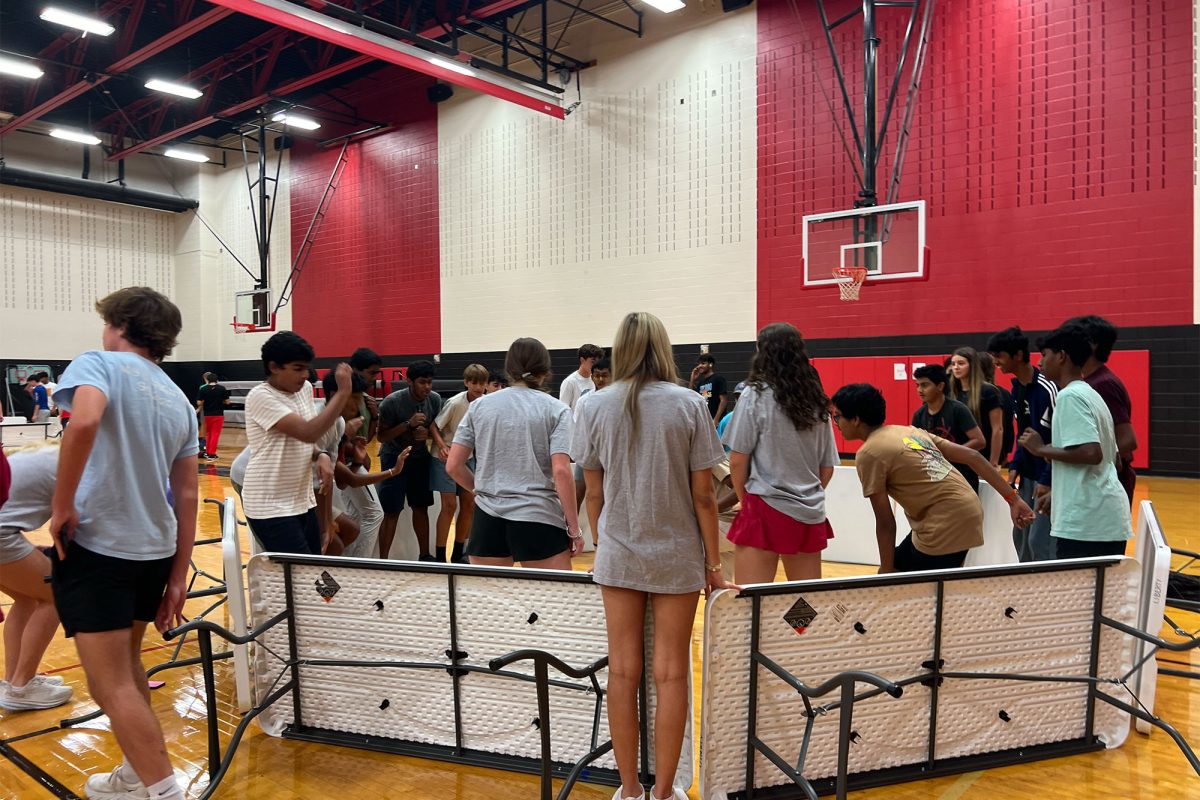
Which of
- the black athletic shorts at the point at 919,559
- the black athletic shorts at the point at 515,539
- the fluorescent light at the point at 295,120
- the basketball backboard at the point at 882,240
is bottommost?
the black athletic shorts at the point at 919,559

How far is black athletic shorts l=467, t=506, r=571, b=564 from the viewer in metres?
3.04

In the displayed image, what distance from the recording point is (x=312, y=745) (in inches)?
111

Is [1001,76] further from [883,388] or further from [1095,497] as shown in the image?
[1095,497]

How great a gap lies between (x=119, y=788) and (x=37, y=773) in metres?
0.45

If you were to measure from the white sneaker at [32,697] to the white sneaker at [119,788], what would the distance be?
3.23ft

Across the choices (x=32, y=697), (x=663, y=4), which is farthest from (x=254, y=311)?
(x=32, y=697)

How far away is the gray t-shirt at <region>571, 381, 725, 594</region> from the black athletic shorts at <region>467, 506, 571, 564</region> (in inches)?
34.2

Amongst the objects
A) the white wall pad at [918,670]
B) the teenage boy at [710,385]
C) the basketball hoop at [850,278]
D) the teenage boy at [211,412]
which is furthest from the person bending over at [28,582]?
the teenage boy at [211,412]

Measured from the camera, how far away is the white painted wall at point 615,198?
37.1 feet

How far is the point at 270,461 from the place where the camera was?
309cm

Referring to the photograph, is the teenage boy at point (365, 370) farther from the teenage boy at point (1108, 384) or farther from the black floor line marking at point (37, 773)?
the teenage boy at point (1108, 384)

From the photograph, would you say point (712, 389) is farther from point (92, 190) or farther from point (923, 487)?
point (92, 190)

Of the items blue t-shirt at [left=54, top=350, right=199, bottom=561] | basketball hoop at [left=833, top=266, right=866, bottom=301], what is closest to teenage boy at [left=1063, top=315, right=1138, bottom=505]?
blue t-shirt at [left=54, top=350, right=199, bottom=561]

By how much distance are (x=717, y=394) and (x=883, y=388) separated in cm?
228
